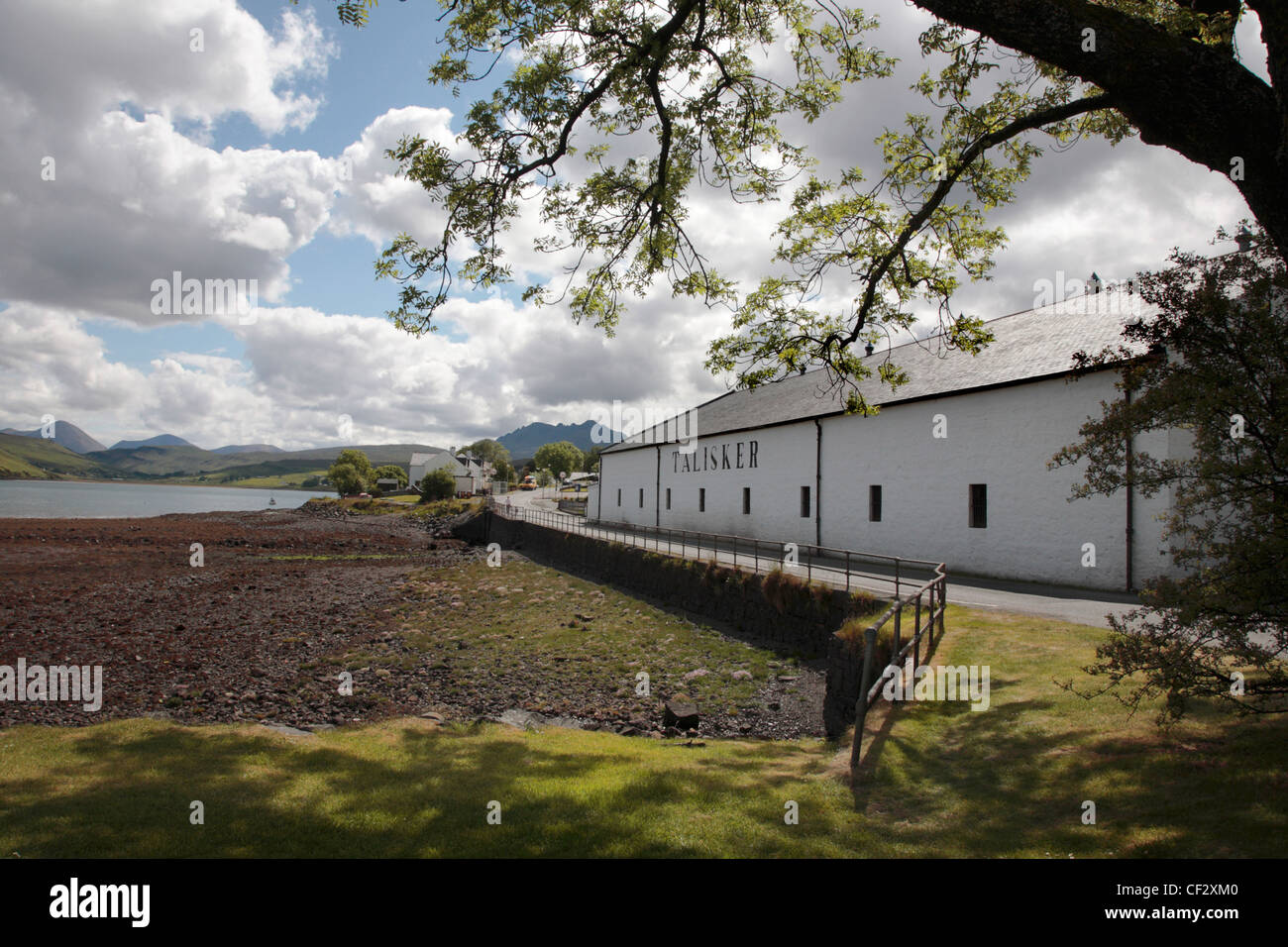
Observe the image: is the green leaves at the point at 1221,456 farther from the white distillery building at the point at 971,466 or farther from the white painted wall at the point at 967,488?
the white painted wall at the point at 967,488

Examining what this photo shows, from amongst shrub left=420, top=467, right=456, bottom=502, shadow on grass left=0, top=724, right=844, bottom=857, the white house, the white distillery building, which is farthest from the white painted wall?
the white house

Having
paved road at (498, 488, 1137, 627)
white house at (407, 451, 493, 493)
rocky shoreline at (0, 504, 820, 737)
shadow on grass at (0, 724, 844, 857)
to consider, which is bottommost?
rocky shoreline at (0, 504, 820, 737)

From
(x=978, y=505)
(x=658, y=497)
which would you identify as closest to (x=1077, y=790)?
(x=978, y=505)

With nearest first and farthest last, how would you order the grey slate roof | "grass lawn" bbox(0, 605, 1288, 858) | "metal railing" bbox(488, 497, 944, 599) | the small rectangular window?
"grass lawn" bbox(0, 605, 1288, 858) → "metal railing" bbox(488, 497, 944, 599) → the grey slate roof → the small rectangular window

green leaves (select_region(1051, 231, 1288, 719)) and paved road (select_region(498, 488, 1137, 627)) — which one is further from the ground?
green leaves (select_region(1051, 231, 1288, 719))

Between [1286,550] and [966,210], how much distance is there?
21.6 ft

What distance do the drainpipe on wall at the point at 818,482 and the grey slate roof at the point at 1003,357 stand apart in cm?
75

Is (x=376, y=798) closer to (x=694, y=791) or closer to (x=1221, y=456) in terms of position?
(x=694, y=791)

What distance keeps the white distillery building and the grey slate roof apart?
6 cm

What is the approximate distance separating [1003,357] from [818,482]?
294 inches

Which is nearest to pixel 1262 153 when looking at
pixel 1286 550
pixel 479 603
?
pixel 1286 550

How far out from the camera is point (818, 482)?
23.8 metres

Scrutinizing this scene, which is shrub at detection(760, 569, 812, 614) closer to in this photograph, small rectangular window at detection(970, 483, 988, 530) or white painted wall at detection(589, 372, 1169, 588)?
white painted wall at detection(589, 372, 1169, 588)

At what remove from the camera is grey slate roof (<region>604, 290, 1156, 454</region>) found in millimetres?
16578
